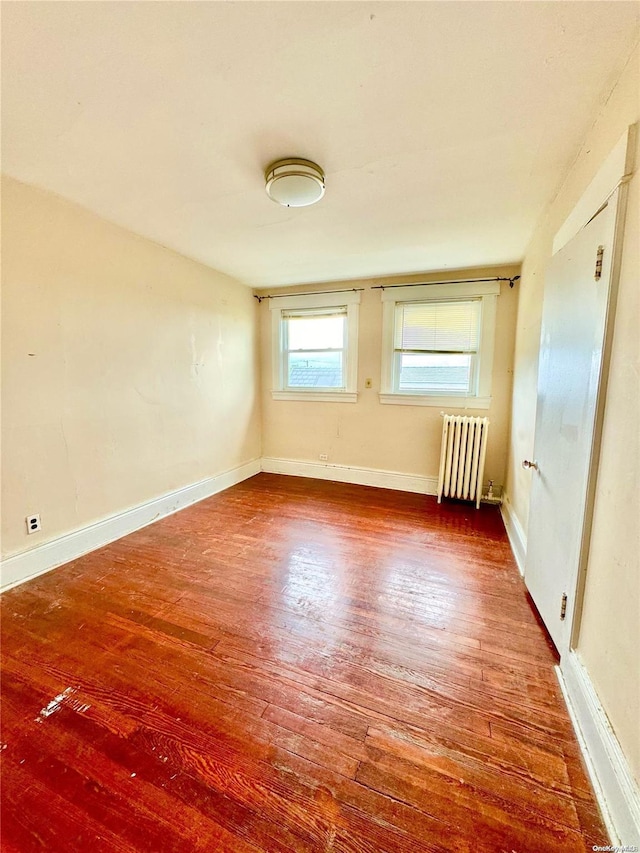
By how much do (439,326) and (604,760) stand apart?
3.45 meters

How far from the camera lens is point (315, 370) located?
429cm

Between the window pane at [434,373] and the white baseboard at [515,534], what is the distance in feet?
4.29

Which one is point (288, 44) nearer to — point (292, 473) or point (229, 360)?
point (229, 360)

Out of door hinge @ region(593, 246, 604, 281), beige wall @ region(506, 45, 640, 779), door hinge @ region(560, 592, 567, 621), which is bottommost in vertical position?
door hinge @ region(560, 592, 567, 621)

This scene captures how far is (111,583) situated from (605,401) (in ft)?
9.18

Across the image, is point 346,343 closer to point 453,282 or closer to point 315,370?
point 315,370

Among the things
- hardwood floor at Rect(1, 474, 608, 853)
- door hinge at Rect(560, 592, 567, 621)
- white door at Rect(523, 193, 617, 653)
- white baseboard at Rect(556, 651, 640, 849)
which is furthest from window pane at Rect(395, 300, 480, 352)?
white baseboard at Rect(556, 651, 640, 849)

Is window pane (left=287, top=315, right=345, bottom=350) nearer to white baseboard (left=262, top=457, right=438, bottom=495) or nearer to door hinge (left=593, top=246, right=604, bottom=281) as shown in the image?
white baseboard (left=262, top=457, right=438, bottom=495)

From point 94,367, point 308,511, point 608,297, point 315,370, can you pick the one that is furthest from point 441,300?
point 94,367

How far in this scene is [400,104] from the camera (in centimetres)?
137

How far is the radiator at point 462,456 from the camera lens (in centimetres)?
340

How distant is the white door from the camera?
129cm

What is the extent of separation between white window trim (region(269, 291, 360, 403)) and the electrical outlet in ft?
9.37

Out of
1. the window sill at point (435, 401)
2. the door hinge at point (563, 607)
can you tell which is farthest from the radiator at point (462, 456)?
the door hinge at point (563, 607)
